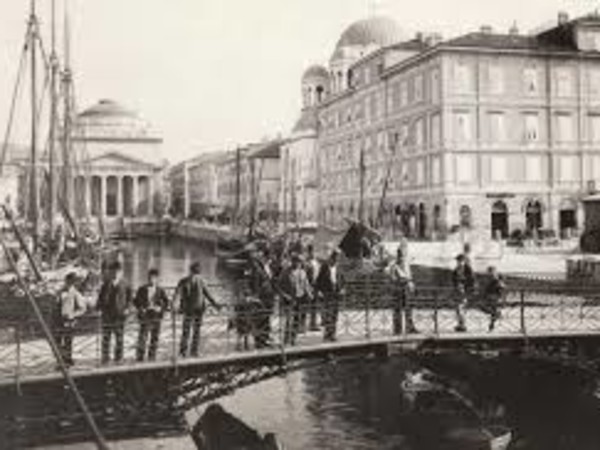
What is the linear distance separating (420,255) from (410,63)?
72.1ft

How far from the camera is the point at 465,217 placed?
59375 millimetres

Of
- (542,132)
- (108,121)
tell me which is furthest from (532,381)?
(108,121)

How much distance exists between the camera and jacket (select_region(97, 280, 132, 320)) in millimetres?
15297

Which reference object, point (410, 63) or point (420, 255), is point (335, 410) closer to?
point (420, 255)

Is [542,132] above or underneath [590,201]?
above

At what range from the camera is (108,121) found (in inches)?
5364

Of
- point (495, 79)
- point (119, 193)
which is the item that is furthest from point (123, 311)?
point (119, 193)

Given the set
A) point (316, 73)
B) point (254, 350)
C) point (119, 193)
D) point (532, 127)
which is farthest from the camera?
point (119, 193)

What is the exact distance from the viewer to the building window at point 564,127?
61750 mm

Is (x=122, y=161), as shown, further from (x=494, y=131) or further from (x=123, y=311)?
(x=123, y=311)

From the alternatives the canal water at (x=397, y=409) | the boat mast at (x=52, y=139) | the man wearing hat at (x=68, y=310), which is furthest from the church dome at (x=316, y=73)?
the man wearing hat at (x=68, y=310)

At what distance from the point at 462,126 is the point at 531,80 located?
597cm

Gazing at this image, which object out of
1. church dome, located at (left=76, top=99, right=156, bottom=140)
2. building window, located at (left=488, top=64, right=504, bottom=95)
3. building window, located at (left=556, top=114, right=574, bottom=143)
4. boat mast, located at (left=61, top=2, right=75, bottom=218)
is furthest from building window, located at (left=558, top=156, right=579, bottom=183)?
Result: church dome, located at (left=76, top=99, right=156, bottom=140)

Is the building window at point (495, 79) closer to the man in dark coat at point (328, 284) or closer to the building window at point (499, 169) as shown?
the building window at point (499, 169)
